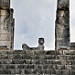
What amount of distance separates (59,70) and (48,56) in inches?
68.4

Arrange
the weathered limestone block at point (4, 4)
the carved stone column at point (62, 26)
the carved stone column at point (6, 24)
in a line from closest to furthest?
the carved stone column at point (6, 24)
the carved stone column at point (62, 26)
the weathered limestone block at point (4, 4)

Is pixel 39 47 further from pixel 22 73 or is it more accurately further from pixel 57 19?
pixel 22 73

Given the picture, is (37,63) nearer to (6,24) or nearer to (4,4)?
(6,24)

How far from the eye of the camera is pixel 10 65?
1719 cm

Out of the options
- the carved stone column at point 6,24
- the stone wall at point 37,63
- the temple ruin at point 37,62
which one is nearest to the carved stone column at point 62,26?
the carved stone column at point 6,24

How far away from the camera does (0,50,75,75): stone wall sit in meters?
16.7

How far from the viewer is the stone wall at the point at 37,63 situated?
16.7 metres

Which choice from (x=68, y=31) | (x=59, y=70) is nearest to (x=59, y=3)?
(x=68, y=31)

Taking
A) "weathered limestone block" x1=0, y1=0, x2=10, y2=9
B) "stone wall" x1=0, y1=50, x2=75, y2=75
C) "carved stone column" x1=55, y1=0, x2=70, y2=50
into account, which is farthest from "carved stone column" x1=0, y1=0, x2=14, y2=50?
"stone wall" x1=0, y1=50, x2=75, y2=75

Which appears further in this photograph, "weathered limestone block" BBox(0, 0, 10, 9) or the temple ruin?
"weathered limestone block" BBox(0, 0, 10, 9)

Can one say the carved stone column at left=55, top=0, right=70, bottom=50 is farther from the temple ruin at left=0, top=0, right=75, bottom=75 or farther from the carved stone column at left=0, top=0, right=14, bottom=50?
the temple ruin at left=0, top=0, right=75, bottom=75

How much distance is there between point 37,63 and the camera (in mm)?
17516

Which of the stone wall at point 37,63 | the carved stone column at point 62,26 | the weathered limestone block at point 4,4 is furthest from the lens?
the weathered limestone block at point 4,4

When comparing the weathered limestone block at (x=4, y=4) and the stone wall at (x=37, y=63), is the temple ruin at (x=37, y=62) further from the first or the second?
the weathered limestone block at (x=4, y=4)
